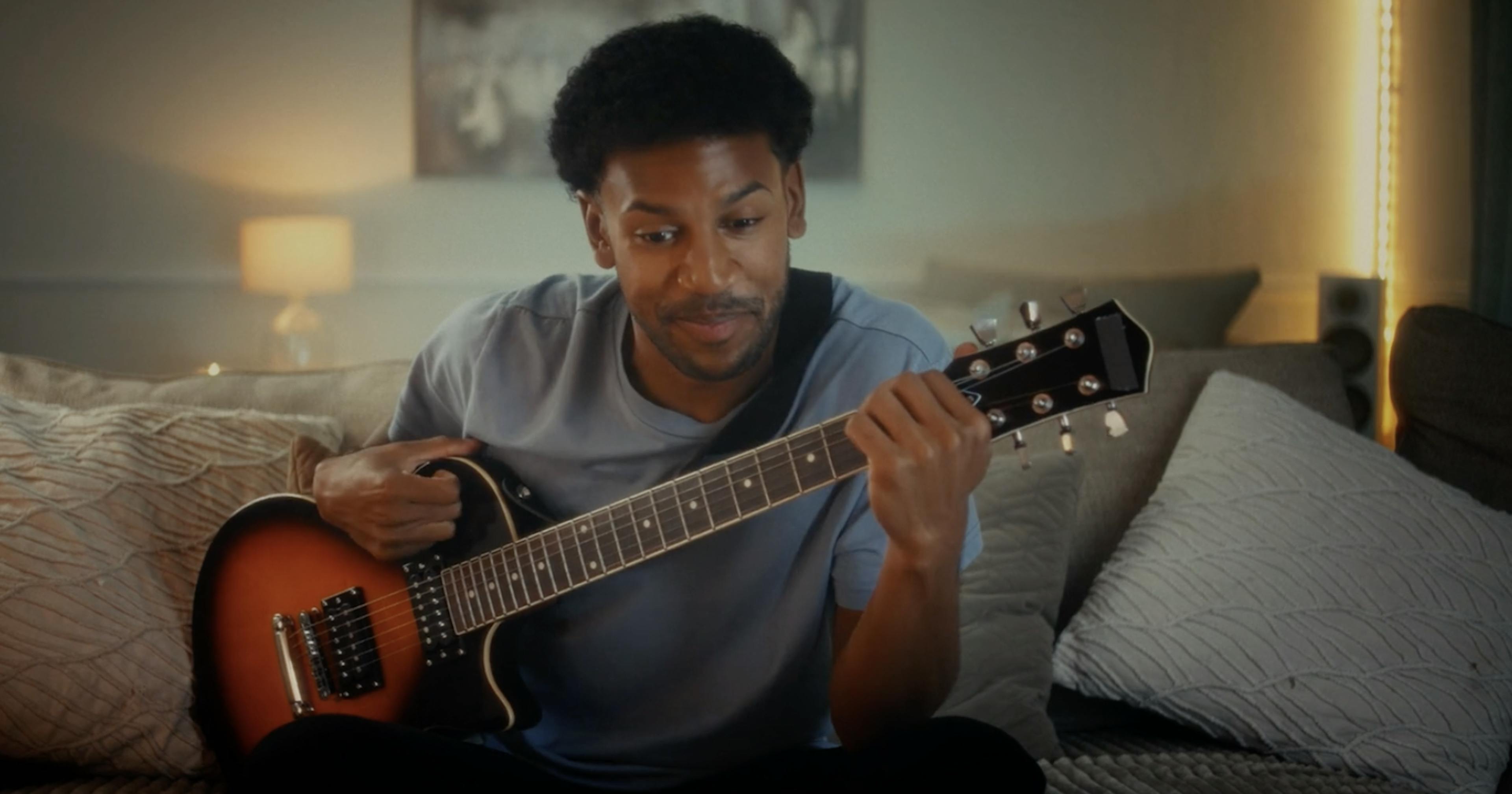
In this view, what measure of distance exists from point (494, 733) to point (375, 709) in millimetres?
111

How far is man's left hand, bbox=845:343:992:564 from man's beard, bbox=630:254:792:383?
0.15 metres

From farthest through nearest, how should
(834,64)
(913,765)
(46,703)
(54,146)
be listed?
(834,64) < (54,146) < (46,703) < (913,765)

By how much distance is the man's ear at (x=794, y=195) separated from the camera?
1132mm

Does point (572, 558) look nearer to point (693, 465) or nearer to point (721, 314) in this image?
point (693, 465)

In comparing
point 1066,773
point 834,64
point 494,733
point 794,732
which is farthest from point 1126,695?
point 834,64

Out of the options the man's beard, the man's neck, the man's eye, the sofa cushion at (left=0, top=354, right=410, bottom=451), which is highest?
the man's eye

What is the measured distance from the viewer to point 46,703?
1.29 metres

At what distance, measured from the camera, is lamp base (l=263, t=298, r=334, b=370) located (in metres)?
2.38

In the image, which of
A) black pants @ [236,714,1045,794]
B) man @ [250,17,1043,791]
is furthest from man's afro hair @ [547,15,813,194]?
black pants @ [236,714,1045,794]

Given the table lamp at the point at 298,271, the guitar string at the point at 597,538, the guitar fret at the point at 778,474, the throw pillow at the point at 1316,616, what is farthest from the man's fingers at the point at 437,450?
the table lamp at the point at 298,271

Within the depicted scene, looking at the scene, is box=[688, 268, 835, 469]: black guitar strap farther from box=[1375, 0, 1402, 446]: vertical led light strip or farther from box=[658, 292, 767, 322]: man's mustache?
box=[1375, 0, 1402, 446]: vertical led light strip

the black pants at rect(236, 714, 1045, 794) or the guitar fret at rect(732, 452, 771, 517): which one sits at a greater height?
the guitar fret at rect(732, 452, 771, 517)

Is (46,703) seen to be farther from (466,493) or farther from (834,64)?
(834,64)

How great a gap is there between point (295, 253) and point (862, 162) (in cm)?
102
